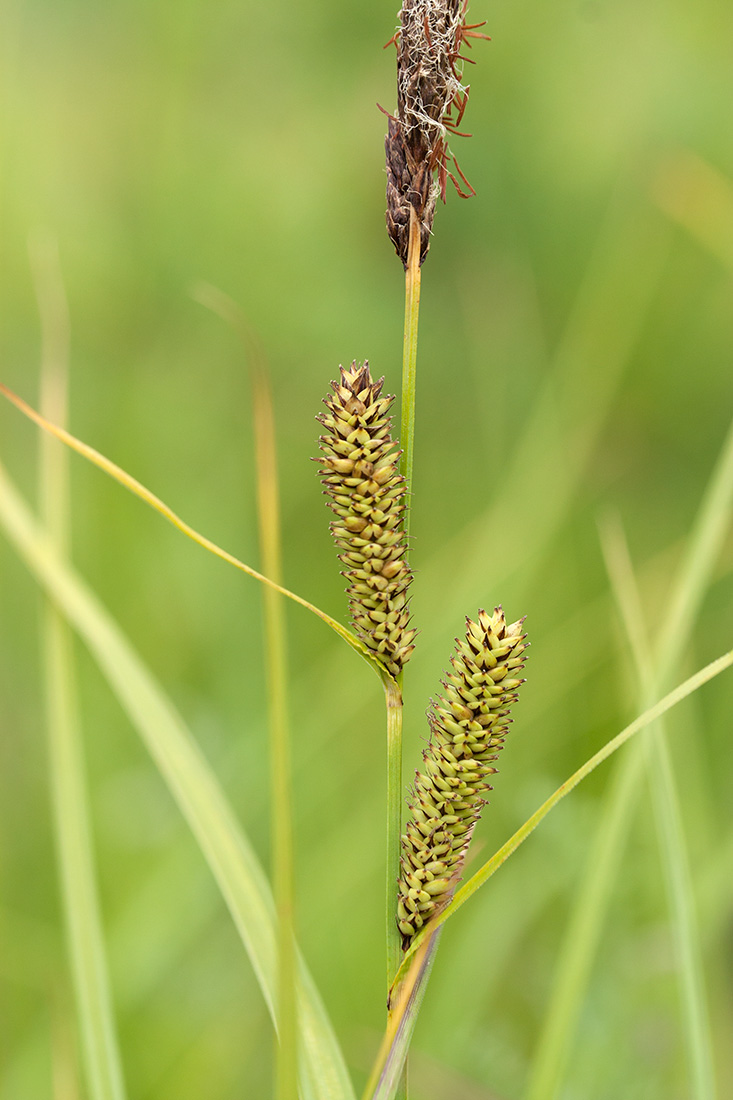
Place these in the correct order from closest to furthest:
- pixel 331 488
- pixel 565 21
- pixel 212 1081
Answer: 1. pixel 331 488
2. pixel 212 1081
3. pixel 565 21

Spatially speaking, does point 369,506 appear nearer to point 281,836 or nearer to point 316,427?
point 281,836

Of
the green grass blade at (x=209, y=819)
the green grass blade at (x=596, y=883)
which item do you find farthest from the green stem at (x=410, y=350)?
the green grass blade at (x=596, y=883)

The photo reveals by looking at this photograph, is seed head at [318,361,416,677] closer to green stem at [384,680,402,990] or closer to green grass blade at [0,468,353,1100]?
green stem at [384,680,402,990]

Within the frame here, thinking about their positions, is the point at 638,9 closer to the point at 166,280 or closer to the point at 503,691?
the point at 166,280

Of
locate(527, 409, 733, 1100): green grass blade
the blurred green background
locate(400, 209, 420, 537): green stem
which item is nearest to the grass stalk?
locate(400, 209, 420, 537): green stem

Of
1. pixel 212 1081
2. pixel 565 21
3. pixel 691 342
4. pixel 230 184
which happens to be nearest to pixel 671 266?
pixel 691 342

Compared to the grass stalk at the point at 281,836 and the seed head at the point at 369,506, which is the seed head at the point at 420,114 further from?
the grass stalk at the point at 281,836

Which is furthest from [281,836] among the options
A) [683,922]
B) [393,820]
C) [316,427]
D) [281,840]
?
[316,427]
